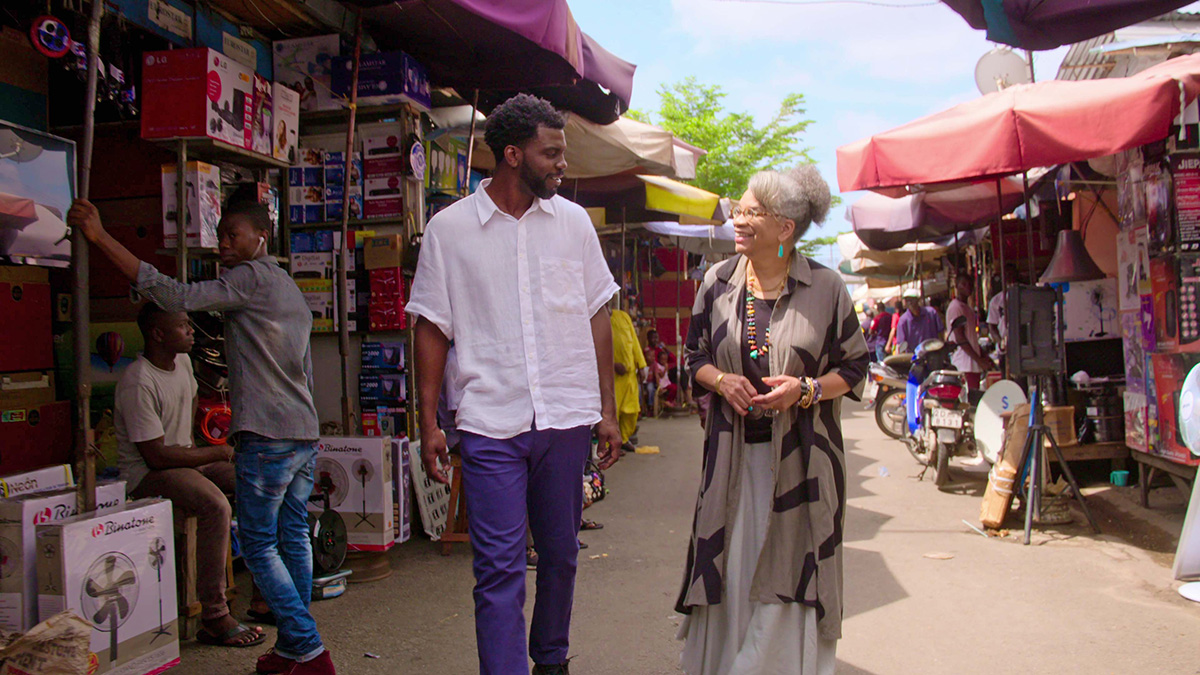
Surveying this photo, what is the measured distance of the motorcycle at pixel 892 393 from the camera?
11.1 meters

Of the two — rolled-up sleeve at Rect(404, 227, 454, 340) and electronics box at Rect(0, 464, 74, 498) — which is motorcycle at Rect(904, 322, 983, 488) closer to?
rolled-up sleeve at Rect(404, 227, 454, 340)

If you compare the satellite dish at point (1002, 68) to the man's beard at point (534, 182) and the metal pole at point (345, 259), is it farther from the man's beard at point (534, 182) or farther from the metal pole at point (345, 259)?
the man's beard at point (534, 182)

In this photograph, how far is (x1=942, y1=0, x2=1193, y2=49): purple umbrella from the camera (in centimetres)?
408

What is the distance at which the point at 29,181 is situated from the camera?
388cm

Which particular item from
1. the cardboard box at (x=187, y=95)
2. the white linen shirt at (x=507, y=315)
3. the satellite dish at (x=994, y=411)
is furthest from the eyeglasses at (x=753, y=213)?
the satellite dish at (x=994, y=411)

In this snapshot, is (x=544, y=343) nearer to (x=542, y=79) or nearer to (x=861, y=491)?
(x=542, y=79)

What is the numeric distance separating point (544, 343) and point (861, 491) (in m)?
5.99

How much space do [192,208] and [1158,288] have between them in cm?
627

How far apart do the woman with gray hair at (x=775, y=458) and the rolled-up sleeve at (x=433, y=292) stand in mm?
974

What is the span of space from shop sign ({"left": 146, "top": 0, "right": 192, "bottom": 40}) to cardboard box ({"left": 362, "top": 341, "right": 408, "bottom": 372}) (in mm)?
2145

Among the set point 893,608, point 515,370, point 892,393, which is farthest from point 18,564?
point 892,393

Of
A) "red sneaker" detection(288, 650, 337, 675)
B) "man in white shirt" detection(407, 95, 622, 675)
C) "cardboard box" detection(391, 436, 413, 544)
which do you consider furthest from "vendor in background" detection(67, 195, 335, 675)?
"cardboard box" detection(391, 436, 413, 544)

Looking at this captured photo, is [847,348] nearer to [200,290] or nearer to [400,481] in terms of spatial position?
[200,290]

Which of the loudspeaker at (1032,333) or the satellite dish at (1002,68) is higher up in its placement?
the satellite dish at (1002,68)
